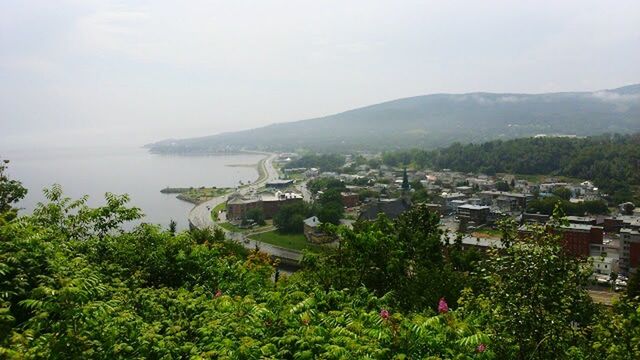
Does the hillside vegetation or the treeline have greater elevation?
the hillside vegetation

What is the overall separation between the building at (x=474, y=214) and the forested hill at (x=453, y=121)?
205 ft

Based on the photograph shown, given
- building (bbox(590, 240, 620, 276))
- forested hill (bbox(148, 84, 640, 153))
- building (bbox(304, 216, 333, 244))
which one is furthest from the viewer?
forested hill (bbox(148, 84, 640, 153))

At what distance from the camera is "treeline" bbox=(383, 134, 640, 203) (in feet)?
102

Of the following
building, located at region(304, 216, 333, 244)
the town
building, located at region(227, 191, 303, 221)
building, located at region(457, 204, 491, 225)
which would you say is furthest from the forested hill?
building, located at region(304, 216, 333, 244)

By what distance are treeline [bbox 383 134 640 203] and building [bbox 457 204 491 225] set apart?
8.98 metres

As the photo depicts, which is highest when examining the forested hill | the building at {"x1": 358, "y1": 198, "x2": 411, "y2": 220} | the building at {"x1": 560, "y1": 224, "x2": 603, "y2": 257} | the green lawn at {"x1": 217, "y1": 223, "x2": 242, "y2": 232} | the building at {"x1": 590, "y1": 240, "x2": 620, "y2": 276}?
the forested hill

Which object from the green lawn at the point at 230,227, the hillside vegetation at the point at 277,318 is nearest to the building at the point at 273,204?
the green lawn at the point at 230,227

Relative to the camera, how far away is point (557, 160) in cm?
3884

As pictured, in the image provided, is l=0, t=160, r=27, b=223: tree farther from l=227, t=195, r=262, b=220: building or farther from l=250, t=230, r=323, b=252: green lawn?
l=227, t=195, r=262, b=220: building

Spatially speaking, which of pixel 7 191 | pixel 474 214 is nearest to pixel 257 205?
pixel 474 214

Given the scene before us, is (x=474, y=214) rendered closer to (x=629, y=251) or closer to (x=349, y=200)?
(x=349, y=200)

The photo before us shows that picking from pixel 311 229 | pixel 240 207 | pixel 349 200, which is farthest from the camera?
pixel 349 200

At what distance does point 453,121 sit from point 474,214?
110608mm

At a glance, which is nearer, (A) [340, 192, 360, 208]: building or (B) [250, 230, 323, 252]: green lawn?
(B) [250, 230, 323, 252]: green lawn
